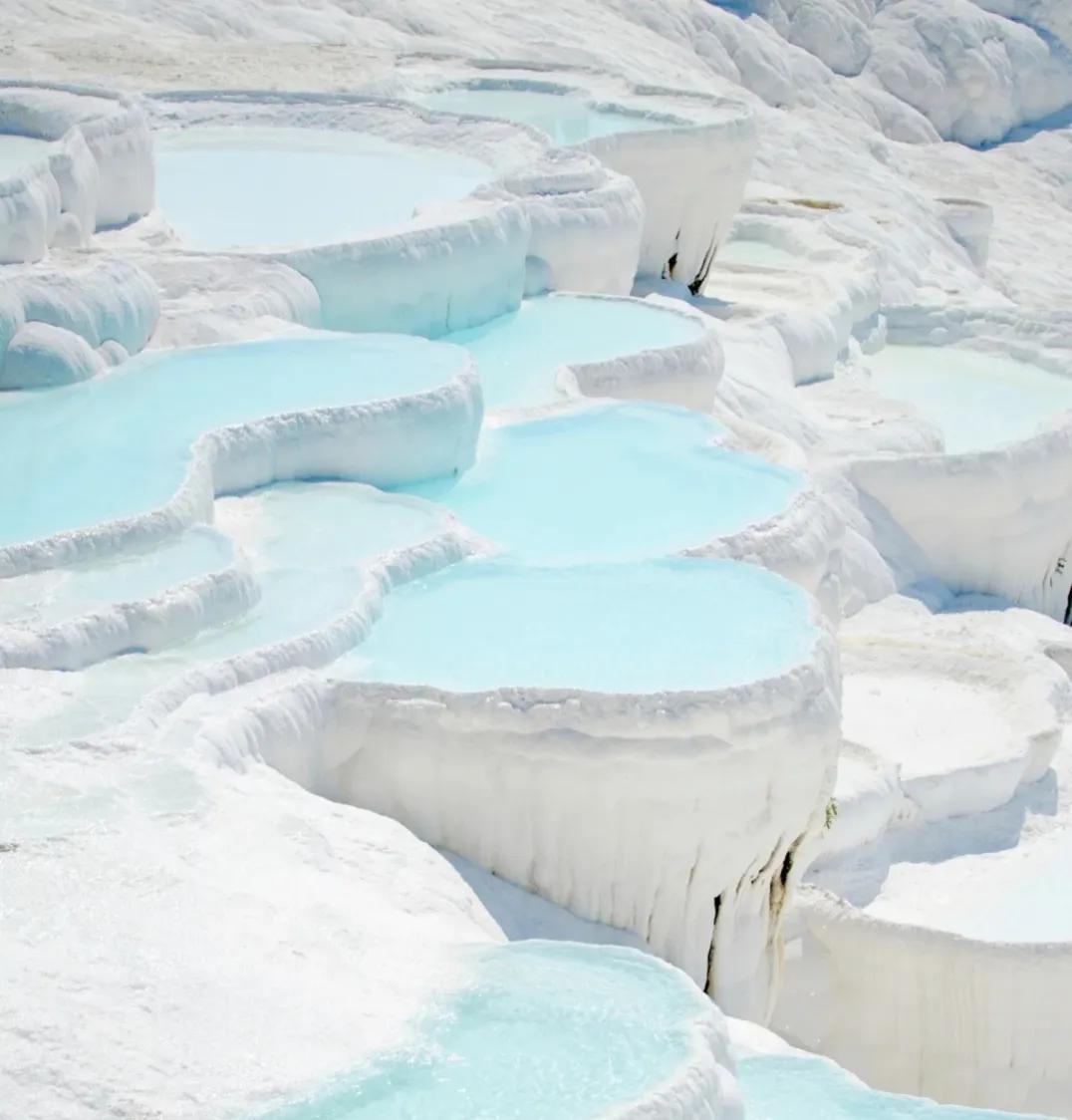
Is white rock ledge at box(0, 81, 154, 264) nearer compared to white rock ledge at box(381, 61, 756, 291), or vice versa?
white rock ledge at box(0, 81, 154, 264)

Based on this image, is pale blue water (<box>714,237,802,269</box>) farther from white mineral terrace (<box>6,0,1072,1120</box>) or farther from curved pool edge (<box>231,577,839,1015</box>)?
curved pool edge (<box>231,577,839,1015</box>)

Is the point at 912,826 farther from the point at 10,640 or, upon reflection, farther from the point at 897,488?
the point at 10,640

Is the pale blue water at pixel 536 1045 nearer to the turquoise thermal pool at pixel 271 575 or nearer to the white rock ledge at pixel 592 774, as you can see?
the white rock ledge at pixel 592 774

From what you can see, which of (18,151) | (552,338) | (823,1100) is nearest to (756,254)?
(552,338)

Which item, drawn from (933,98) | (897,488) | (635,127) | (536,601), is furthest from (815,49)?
(536,601)

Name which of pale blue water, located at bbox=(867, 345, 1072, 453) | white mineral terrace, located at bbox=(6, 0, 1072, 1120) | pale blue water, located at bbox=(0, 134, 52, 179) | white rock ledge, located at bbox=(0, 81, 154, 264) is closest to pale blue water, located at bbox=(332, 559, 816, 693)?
white mineral terrace, located at bbox=(6, 0, 1072, 1120)

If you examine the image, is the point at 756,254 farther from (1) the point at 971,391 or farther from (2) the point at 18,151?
(2) the point at 18,151
